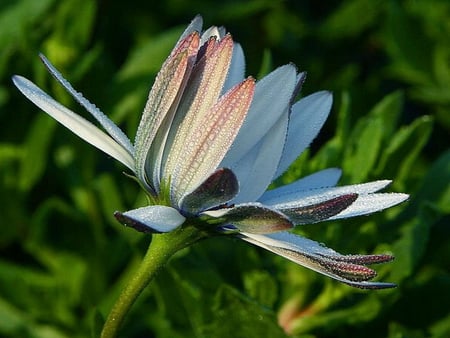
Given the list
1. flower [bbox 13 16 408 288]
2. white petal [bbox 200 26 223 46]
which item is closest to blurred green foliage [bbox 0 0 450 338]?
flower [bbox 13 16 408 288]

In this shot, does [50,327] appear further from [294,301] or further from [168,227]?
[168,227]

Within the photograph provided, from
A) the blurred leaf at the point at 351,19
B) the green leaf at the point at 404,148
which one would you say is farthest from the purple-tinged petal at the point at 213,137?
the blurred leaf at the point at 351,19

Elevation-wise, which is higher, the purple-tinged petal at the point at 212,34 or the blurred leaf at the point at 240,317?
the purple-tinged petal at the point at 212,34

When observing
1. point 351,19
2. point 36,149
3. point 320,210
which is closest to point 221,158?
point 320,210

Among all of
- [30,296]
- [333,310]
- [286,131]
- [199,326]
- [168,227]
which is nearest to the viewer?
[168,227]

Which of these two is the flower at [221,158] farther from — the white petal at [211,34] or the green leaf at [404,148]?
the green leaf at [404,148]

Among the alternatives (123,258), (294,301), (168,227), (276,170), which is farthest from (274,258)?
(168,227)
